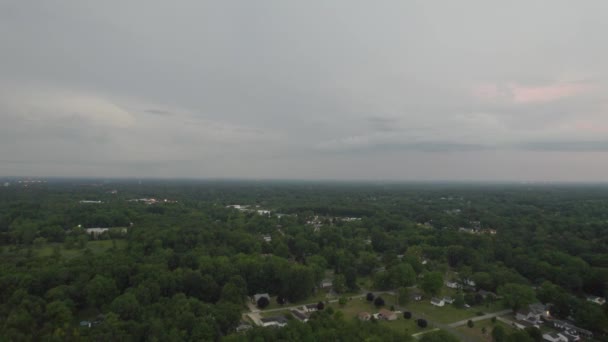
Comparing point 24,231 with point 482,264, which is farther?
point 24,231

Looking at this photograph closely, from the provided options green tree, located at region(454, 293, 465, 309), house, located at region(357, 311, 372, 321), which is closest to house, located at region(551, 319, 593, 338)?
green tree, located at region(454, 293, 465, 309)

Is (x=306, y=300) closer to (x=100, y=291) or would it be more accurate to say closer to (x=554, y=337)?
(x=100, y=291)

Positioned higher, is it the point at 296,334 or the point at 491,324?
the point at 296,334

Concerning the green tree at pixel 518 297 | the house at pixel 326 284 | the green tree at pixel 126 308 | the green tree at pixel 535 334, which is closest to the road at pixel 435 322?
the green tree at pixel 518 297

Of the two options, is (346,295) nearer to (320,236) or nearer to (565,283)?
(320,236)

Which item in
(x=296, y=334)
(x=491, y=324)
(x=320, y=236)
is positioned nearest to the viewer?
(x=296, y=334)

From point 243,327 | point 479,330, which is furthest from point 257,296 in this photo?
point 479,330

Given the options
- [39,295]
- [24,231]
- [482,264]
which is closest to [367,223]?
[482,264]

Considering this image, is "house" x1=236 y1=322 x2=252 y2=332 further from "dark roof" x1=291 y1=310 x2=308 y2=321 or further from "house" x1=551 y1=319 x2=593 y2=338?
"house" x1=551 y1=319 x2=593 y2=338
